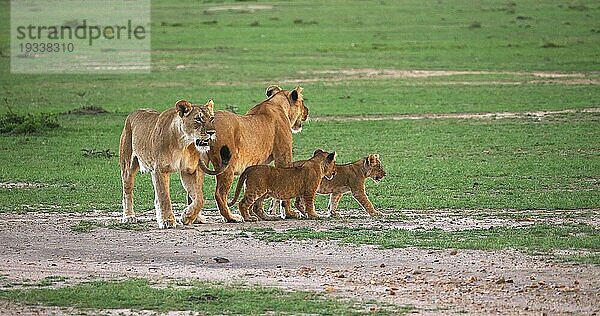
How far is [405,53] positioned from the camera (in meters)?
35.1

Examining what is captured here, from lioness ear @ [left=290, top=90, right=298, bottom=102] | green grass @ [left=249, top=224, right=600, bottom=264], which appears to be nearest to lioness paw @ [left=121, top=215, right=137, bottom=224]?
green grass @ [left=249, top=224, right=600, bottom=264]

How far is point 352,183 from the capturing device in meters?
12.2

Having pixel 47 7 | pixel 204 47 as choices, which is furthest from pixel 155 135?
pixel 47 7

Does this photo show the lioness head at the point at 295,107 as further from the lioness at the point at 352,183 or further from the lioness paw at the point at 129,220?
the lioness paw at the point at 129,220

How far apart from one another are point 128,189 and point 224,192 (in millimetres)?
1011

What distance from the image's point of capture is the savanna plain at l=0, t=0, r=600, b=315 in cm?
836

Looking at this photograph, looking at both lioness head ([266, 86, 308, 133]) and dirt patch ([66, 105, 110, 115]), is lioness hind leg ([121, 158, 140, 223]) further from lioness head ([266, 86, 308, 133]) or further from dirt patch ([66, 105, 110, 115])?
dirt patch ([66, 105, 110, 115])

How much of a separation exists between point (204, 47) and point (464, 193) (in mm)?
26357

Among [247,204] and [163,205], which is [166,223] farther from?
[247,204]

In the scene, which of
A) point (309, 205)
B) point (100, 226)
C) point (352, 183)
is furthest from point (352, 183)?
point (100, 226)

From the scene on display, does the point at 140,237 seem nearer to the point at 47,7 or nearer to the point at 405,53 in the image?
the point at 405,53

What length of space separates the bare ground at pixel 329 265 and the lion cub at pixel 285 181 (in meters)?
0.25
